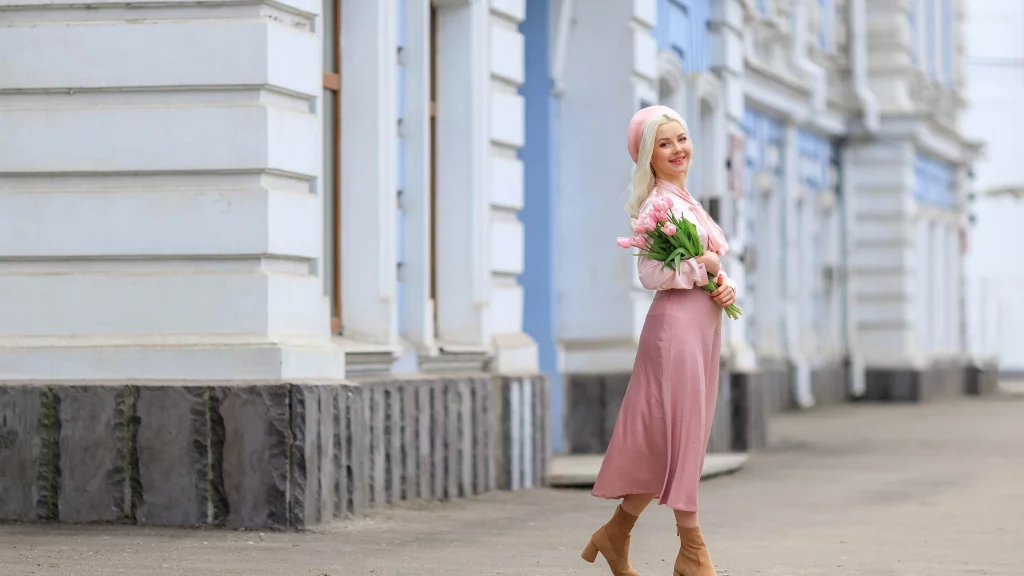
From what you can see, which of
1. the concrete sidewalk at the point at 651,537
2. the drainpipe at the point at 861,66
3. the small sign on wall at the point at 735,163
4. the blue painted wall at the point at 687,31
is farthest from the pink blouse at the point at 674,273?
the drainpipe at the point at 861,66

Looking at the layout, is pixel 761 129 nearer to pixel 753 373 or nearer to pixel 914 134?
pixel 914 134

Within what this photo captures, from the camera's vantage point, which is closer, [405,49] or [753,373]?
[405,49]

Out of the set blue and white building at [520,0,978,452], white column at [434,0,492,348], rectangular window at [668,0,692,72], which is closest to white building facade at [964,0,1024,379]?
blue and white building at [520,0,978,452]

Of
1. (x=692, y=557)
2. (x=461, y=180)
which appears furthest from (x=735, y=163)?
(x=692, y=557)

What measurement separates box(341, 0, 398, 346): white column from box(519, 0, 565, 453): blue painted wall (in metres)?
3.72

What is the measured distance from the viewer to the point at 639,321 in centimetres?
1527

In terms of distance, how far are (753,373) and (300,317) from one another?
8.82m

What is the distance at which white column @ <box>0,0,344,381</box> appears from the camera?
9273mm

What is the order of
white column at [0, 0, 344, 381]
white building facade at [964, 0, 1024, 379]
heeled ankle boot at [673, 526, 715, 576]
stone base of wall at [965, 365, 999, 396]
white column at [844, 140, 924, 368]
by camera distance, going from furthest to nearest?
white building facade at [964, 0, 1024, 379] → stone base of wall at [965, 365, 999, 396] → white column at [844, 140, 924, 368] → white column at [0, 0, 344, 381] → heeled ankle boot at [673, 526, 715, 576]

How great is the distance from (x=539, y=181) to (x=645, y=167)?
7165mm

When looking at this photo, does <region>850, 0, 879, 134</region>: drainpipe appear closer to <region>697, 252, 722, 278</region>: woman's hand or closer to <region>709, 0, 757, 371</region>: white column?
<region>709, 0, 757, 371</region>: white column

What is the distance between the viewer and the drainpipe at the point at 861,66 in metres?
29.8

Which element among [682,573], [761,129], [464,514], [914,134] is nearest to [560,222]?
[464,514]

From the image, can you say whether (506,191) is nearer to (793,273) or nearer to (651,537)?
(651,537)
